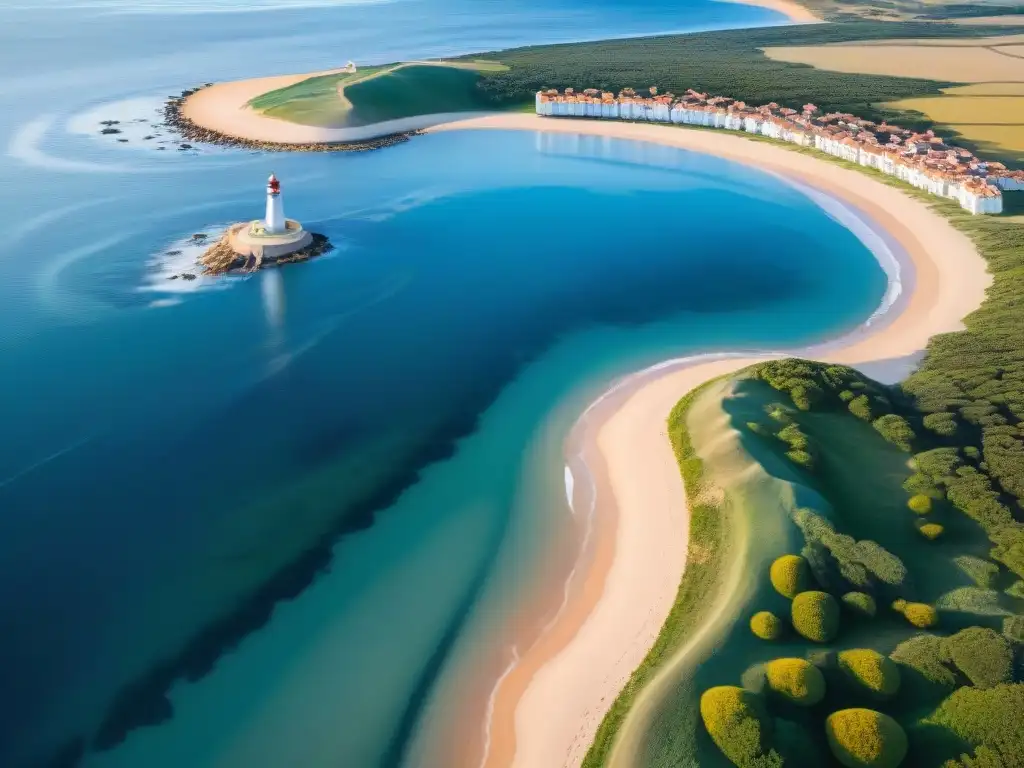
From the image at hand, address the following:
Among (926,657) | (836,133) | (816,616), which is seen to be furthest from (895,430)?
(836,133)

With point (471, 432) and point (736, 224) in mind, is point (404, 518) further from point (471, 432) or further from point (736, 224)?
point (736, 224)

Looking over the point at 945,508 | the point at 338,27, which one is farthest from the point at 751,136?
the point at 338,27

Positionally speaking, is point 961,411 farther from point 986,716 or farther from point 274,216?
point 274,216

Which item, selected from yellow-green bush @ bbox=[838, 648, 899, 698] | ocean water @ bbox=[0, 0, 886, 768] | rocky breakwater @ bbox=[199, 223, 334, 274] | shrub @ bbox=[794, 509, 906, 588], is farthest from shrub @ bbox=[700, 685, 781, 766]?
rocky breakwater @ bbox=[199, 223, 334, 274]

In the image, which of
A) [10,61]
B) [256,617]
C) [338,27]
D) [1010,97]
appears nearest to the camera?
[256,617]

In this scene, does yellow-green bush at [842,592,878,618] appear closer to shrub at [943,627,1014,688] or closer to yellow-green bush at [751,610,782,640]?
shrub at [943,627,1014,688]

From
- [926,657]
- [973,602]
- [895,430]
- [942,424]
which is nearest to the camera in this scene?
[926,657]
